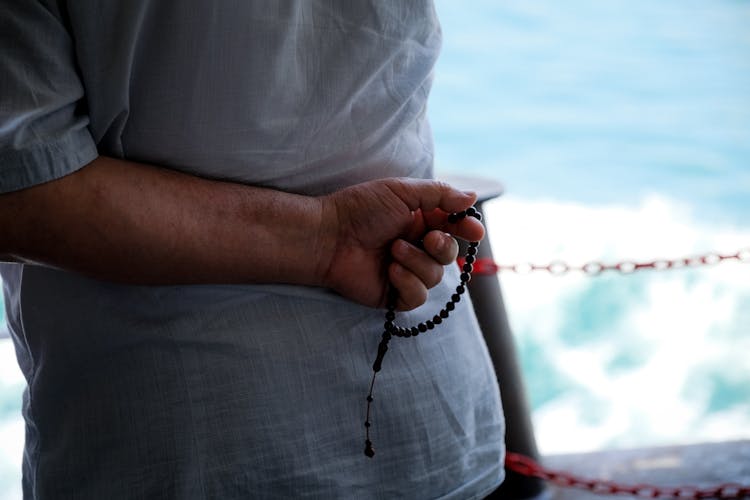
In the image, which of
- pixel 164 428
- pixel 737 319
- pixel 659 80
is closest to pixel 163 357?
pixel 164 428

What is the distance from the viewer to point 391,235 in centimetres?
73

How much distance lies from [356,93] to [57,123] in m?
0.23

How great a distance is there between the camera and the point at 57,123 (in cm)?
61

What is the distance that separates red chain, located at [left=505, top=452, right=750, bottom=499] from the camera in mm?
1909

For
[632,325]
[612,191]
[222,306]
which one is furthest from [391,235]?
[612,191]

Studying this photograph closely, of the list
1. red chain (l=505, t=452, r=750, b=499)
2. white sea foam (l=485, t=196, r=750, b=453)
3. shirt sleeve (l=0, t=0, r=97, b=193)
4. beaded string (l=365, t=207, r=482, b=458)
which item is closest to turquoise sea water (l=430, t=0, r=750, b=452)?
white sea foam (l=485, t=196, r=750, b=453)

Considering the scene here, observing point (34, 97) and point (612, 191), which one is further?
point (612, 191)

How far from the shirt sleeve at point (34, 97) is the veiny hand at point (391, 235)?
214mm

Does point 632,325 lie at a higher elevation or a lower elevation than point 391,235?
lower

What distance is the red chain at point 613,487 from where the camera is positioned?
1909mm

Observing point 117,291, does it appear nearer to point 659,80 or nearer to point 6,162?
point 6,162

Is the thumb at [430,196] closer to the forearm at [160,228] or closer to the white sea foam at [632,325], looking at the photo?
the forearm at [160,228]

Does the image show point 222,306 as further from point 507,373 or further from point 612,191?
point 612,191

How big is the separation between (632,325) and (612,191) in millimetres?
1596
